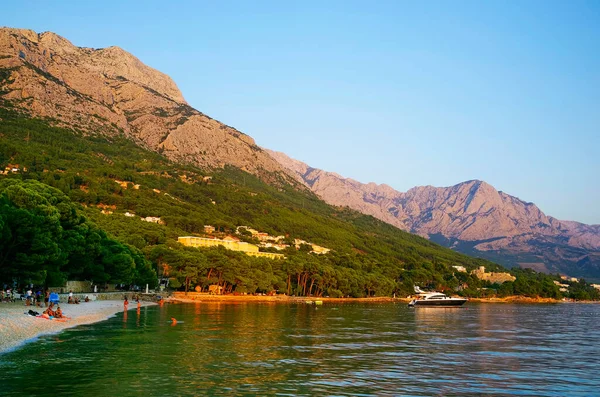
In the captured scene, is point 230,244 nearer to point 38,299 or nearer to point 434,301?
point 434,301

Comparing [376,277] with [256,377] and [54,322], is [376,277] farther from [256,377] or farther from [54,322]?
[256,377]

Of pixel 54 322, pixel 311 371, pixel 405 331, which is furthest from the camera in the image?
pixel 405 331

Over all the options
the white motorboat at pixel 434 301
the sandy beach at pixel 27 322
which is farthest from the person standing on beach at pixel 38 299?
the white motorboat at pixel 434 301

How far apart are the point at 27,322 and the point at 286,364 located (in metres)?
24.8

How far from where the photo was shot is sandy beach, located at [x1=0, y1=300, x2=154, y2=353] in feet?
132

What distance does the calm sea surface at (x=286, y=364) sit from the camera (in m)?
28.1

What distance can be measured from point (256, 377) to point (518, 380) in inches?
586

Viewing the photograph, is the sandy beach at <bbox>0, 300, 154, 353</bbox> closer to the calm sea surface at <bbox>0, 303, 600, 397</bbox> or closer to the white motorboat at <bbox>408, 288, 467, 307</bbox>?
the calm sea surface at <bbox>0, 303, 600, 397</bbox>

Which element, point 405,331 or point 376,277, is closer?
point 405,331

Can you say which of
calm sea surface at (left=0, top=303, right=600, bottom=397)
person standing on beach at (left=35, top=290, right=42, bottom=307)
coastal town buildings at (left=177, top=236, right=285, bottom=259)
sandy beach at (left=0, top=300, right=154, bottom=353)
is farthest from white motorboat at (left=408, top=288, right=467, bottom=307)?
person standing on beach at (left=35, top=290, right=42, bottom=307)

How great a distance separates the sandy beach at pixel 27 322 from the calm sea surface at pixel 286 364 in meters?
1.54

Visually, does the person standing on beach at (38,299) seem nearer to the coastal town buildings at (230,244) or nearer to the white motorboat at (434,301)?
the white motorboat at (434,301)

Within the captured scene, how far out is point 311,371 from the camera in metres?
33.6

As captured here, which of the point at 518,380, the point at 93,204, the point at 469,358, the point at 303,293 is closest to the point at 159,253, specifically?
the point at 303,293
